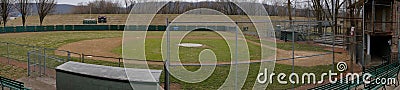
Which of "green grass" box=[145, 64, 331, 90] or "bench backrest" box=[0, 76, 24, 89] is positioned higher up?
"bench backrest" box=[0, 76, 24, 89]

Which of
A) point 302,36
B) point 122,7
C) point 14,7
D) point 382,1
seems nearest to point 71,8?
point 122,7

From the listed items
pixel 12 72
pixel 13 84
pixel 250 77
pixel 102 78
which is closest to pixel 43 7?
pixel 12 72

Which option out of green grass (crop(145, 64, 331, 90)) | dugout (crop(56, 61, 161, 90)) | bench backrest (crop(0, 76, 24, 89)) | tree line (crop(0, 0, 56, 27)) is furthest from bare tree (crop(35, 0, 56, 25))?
dugout (crop(56, 61, 161, 90))

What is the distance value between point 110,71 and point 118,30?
50863mm

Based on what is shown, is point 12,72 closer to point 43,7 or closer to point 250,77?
point 250,77

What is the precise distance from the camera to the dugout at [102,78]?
29.8ft

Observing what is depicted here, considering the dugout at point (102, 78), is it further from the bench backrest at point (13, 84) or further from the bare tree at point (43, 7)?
the bare tree at point (43, 7)

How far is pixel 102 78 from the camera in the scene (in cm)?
967

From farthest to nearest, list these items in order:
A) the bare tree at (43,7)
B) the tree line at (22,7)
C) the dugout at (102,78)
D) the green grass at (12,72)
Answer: the bare tree at (43,7) → the tree line at (22,7) → the green grass at (12,72) → the dugout at (102,78)

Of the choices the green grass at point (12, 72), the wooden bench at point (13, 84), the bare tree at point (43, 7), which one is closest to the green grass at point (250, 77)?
the wooden bench at point (13, 84)

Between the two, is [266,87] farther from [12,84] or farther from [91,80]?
[12,84]

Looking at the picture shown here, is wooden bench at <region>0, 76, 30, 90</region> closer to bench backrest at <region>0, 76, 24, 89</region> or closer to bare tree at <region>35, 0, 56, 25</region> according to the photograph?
bench backrest at <region>0, 76, 24, 89</region>

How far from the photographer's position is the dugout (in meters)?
9.09

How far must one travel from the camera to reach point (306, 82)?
14.8 metres
